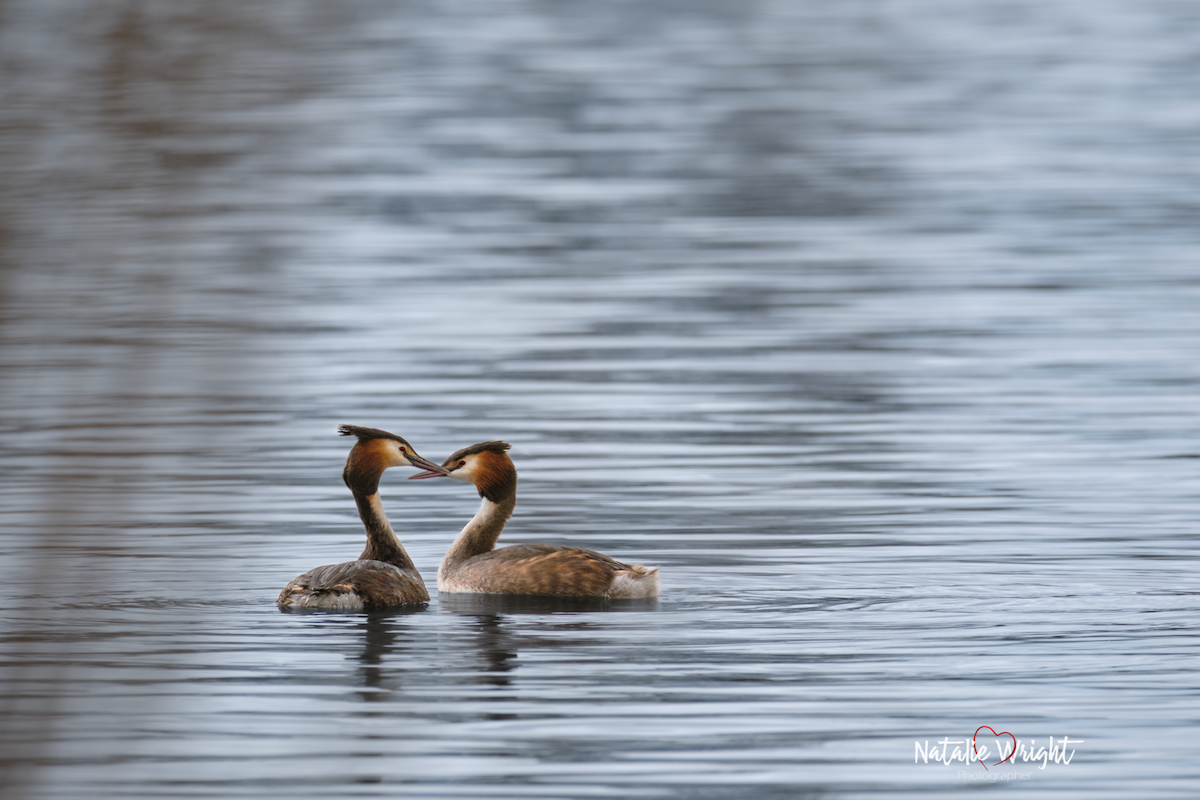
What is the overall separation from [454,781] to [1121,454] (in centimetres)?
900

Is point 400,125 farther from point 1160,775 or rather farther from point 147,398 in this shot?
point 1160,775

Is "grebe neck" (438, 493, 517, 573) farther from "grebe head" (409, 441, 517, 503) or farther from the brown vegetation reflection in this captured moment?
the brown vegetation reflection

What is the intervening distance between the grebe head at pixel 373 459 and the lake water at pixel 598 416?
732 millimetres

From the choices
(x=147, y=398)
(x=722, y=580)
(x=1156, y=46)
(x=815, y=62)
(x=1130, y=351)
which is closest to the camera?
(x=147, y=398)

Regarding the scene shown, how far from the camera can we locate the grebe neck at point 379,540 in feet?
30.9

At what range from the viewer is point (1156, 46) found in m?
2.33

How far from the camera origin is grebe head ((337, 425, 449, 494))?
9.62 meters

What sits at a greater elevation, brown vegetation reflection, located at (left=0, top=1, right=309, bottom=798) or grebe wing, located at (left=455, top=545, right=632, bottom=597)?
brown vegetation reflection, located at (left=0, top=1, right=309, bottom=798)

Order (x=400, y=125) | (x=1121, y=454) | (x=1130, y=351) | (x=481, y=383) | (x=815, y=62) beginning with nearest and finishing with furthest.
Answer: (x=815, y=62) → (x=400, y=125) → (x=1121, y=454) → (x=481, y=383) → (x=1130, y=351)

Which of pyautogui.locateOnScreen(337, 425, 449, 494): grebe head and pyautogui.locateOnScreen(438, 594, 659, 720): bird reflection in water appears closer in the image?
pyautogui.locateOnScreen(438, 594, 659, 720): bird reflection in water

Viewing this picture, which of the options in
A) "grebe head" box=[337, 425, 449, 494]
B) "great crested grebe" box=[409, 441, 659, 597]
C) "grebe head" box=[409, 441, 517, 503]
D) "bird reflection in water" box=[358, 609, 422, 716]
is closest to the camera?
"bird reflection in water" box=[358, 609, 422, 716]

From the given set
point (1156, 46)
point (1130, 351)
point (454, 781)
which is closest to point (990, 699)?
point (454, 781)

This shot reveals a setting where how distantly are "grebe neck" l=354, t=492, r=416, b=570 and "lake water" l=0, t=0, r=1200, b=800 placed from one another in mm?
321

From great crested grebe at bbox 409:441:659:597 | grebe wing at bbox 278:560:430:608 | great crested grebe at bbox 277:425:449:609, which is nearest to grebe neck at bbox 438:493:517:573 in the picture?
great crested grebe at bbox 409:441:659:597
